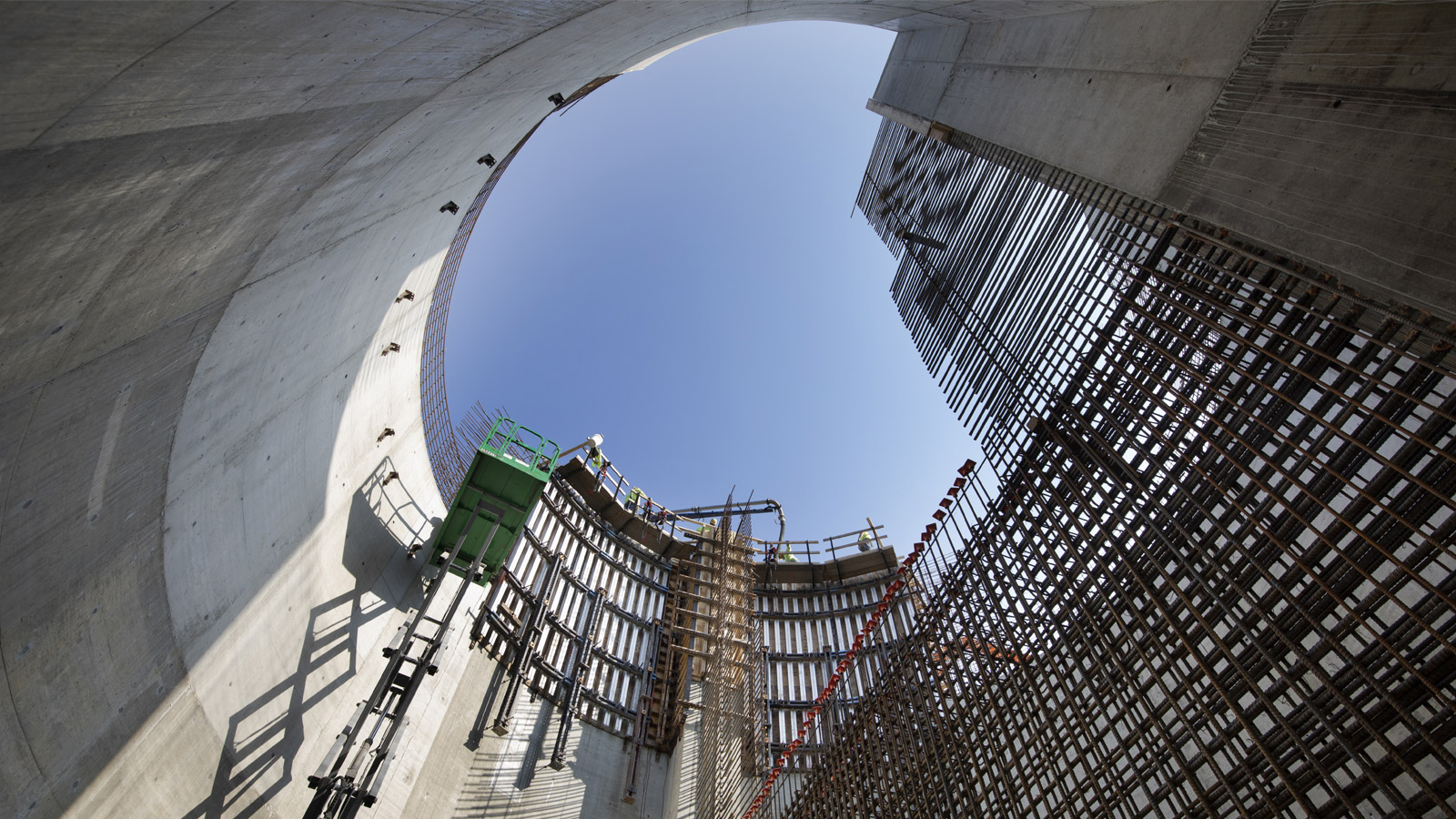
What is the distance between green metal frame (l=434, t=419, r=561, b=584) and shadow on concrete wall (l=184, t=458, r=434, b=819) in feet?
3.16

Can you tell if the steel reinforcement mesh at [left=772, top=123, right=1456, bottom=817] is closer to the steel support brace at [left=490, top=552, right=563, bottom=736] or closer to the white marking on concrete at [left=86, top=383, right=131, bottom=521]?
the steel support brace at [left=490, top=552, right=563, bottom=736]

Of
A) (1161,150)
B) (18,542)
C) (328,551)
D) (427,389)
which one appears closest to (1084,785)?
(1161,150)

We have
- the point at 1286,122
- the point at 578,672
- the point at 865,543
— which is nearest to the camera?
the point at 1286,122

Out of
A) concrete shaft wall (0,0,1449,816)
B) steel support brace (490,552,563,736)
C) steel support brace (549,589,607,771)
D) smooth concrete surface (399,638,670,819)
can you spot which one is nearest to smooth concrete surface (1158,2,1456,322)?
concrete shaft wall (0,0,1449,816)

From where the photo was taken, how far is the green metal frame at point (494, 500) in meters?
12.3

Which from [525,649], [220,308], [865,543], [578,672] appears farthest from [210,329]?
[865,543]

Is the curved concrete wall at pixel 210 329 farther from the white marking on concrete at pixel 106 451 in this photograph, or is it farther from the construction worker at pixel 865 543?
the construction worker at pixel 865 543

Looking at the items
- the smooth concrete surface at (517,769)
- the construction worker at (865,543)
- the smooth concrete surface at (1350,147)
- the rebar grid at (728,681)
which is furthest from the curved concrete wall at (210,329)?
the construction worker at (865,543)

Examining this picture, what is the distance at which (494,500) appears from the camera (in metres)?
12.3

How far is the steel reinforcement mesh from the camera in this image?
11.4 feet

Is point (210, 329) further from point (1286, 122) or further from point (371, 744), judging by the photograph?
point (1286, 122)

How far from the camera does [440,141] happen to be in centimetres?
691

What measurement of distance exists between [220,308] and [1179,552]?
8.02 m

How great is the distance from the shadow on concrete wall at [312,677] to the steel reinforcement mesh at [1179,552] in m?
7.36
